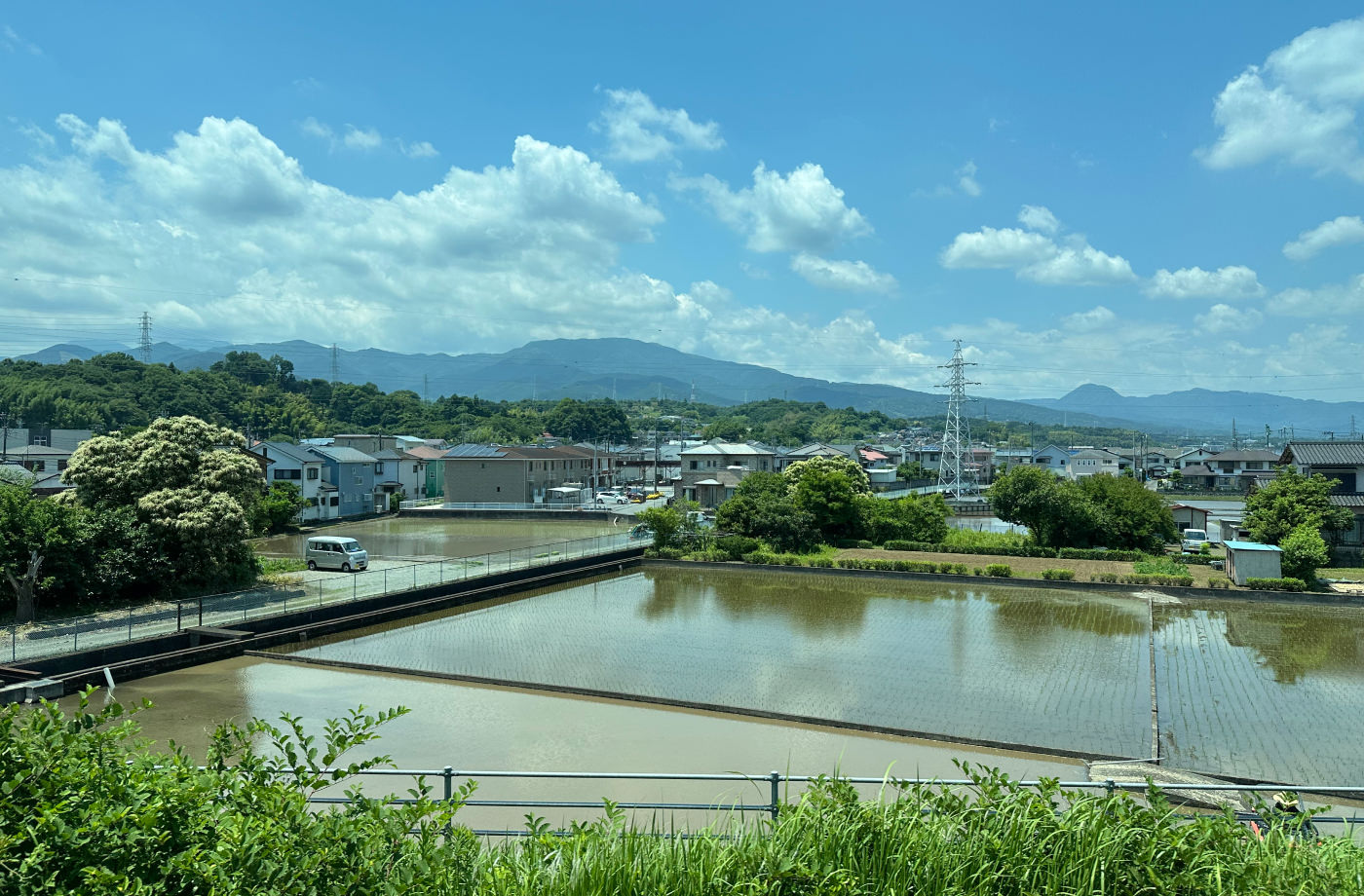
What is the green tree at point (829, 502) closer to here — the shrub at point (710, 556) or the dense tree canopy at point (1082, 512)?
the shrub at point (710, 556)

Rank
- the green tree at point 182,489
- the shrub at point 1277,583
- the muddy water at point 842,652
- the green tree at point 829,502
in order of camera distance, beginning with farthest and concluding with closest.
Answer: the green tree at point 829,502 < the shrub at point 1277,583 < the green tree at point 182,489 < the muddy water at point 842,652

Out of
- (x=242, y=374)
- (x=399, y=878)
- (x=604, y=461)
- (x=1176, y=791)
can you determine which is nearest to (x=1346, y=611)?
(x=1176, y=791)

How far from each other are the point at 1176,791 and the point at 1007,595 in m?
14.5

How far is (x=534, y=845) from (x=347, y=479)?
3751 cm

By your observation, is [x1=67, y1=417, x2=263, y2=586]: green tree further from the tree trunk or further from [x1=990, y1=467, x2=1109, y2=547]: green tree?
[x1=990, y1=467, x2=1109, y2=547]: green tree

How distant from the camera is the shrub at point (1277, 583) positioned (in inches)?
826

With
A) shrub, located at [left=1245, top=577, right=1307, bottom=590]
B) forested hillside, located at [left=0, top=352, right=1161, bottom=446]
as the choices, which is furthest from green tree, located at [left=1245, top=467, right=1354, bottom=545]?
forested hillside, located at [left=0, top=352, right=1161, bottom=446]

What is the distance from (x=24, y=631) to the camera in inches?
550

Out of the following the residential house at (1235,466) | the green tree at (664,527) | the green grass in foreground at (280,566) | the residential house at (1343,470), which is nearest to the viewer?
the green grass in foreground at (280,566)

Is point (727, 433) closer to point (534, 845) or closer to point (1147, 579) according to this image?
point (1147, 579)

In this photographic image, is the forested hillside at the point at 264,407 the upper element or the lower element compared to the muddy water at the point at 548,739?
upper

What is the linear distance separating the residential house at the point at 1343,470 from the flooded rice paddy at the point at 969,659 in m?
7.40

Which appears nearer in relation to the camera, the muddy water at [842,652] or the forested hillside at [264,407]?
the muddy water at [842,652]

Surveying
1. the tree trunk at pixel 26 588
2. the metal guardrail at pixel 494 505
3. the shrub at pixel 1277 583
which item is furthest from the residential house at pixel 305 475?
the shrub at pixel 1277 583
